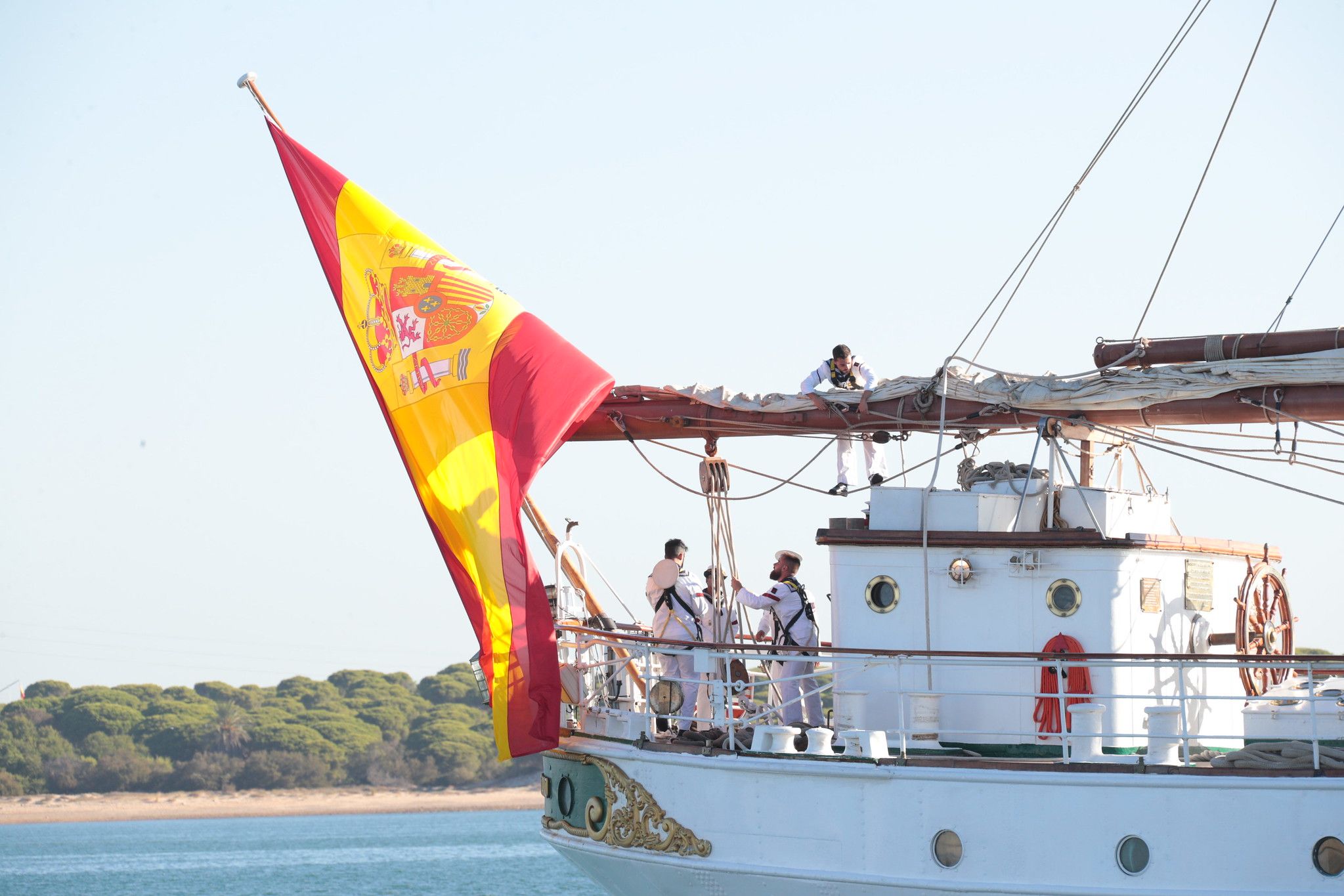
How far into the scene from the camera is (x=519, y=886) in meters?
50.8

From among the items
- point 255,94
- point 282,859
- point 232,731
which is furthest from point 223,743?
point 255,94

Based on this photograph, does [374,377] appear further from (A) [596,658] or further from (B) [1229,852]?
(B) [1229,852]

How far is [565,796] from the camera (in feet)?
53.2

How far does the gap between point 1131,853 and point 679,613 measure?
4976mm

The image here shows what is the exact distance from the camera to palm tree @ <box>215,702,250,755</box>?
8281 centimetres

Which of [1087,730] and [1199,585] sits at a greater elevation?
[1199,585]

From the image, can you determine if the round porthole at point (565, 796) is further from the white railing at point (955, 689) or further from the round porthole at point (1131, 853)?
the round porthole at point (1131, 853)

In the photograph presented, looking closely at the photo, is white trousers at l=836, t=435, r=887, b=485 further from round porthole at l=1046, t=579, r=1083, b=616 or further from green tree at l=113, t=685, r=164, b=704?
green tree at l=113, t=685, r=164, b=704

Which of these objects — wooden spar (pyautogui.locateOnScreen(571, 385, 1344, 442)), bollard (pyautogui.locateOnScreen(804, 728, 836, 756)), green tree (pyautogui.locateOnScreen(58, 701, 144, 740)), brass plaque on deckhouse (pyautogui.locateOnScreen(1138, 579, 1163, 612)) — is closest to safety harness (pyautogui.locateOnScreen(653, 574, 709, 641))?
bollard (pyautogui.locateOnScreen(804, 728, 836, 756))

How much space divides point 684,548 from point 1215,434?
543 centimetres

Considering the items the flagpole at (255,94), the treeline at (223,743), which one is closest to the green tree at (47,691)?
the treeline at (223,743)

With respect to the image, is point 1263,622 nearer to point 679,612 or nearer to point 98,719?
point 679,612

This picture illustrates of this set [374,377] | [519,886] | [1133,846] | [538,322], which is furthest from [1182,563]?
[519,886]

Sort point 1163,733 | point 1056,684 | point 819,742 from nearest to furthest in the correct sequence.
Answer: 1. point 1163,733
2. point 819,742
3. point 1056,684
